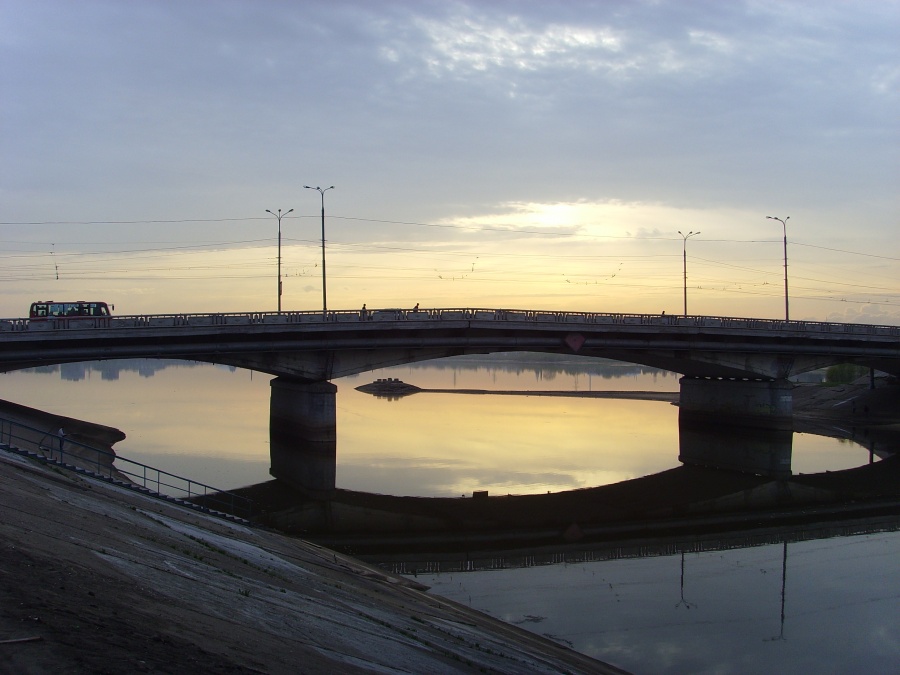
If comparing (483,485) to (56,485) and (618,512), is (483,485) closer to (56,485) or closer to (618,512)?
(618,512)

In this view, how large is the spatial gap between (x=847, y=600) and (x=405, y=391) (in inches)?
4725

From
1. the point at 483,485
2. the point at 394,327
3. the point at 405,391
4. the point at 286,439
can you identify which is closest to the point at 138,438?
the point at 286,439

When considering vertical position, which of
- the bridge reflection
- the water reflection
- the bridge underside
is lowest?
the bridge reflection

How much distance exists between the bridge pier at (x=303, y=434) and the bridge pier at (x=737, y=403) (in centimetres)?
4042

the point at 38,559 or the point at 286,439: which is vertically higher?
the point at 38,559

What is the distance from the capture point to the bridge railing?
5412 centimetres

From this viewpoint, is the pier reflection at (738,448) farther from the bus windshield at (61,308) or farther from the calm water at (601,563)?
the bus windshield at (61,308)

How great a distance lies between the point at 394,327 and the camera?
210 feet

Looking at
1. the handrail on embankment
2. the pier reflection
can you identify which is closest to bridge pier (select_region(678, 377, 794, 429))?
the pier reflection

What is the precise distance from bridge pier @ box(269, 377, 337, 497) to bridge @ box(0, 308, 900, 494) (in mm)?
145

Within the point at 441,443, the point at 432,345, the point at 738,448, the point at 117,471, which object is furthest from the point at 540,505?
the point at 738,448

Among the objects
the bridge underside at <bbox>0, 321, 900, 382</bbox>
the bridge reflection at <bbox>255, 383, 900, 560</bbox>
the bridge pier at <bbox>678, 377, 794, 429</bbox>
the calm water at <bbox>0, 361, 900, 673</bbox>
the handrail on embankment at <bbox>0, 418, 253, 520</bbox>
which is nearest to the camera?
the calm water at <bbox>0, 361, 900, 673</bbox>

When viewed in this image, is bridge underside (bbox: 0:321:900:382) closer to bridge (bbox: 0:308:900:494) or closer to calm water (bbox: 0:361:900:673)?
bridge (bbox: 0:308:900:494)

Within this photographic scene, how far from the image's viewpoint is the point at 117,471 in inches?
1457
